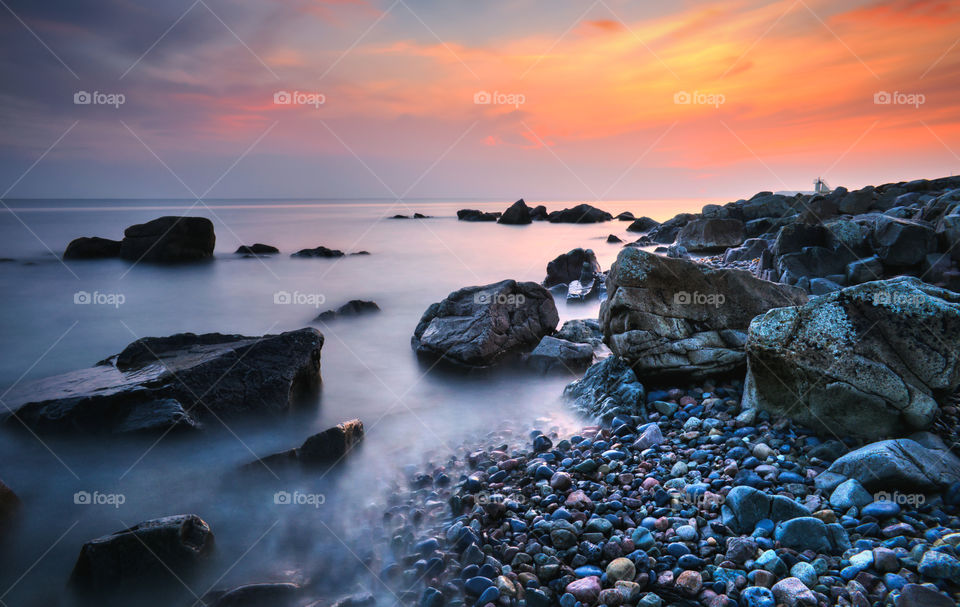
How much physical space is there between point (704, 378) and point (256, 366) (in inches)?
229

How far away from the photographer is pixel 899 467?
339 centimetres

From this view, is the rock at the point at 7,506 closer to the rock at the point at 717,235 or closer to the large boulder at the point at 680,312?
the large boulder at the point at 680,312

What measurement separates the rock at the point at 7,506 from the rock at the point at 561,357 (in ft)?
20.9

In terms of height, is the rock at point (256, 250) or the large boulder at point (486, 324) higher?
the rock at point (256, 250)

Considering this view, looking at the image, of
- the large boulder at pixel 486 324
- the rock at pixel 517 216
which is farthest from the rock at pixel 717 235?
the rock at pixel 517 216

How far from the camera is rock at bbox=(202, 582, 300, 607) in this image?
3.56 metres

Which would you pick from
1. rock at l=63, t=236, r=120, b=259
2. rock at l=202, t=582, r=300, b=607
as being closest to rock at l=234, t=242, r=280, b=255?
rock at l=63, t=236, r=120, b=259

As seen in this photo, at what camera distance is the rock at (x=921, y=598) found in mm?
2486

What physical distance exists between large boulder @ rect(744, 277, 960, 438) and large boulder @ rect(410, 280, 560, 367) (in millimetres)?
4375

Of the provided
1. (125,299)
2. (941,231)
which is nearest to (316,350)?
(125,299)

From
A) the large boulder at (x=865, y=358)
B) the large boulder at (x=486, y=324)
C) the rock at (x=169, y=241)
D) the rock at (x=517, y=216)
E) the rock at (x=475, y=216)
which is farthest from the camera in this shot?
the rock at (x=475, y=216)

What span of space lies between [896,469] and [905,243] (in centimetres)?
787

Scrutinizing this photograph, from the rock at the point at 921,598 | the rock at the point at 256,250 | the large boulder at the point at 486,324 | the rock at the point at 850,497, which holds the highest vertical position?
the rock at the point at 256,250

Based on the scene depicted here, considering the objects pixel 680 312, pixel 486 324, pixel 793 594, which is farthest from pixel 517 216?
pixel 793 594
